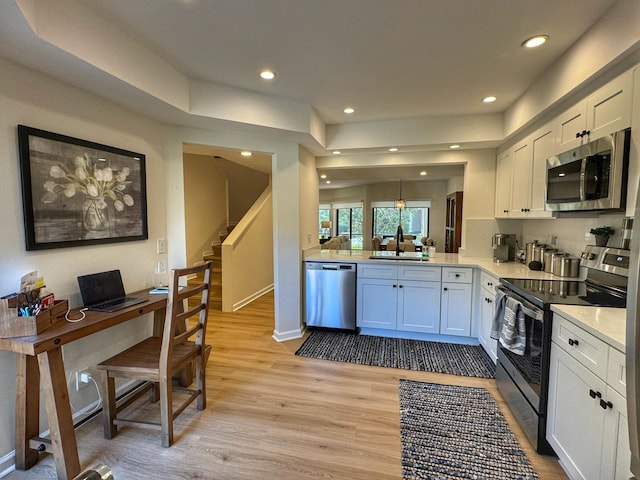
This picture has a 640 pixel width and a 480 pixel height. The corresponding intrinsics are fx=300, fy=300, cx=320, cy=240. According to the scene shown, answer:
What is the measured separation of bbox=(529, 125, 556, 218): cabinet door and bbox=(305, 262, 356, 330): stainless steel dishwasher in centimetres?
190

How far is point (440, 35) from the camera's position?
75.7 inches

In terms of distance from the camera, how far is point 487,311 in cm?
300

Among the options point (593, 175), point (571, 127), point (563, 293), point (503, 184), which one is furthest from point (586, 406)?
point (503, 184)

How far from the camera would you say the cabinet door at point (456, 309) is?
131 inches

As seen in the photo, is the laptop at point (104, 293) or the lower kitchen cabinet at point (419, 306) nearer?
the laptop at point (104, 293)

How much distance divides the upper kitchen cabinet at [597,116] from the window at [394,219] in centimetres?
765

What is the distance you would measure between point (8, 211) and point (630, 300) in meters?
2.69

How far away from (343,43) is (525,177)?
2.14 meters

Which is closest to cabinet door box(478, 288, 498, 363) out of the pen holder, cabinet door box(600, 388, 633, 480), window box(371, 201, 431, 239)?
cabinet door box(600, 388, 633, 480)

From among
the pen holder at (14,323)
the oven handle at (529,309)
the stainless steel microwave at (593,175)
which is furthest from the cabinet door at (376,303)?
the pen holder at (14,323)

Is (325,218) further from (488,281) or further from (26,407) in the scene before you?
(26,407)

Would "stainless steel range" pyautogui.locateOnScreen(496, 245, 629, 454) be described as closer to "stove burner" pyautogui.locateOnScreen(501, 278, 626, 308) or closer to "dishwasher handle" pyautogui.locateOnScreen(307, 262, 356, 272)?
"stove burner" pyautogui.locateOnScreen(501, 278, 626, 308)

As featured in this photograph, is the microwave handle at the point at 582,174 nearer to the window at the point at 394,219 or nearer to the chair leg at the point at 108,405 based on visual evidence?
the chair leg at the point at 108,405

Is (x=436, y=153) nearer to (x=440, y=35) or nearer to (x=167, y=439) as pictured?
(x=440, y=35)
